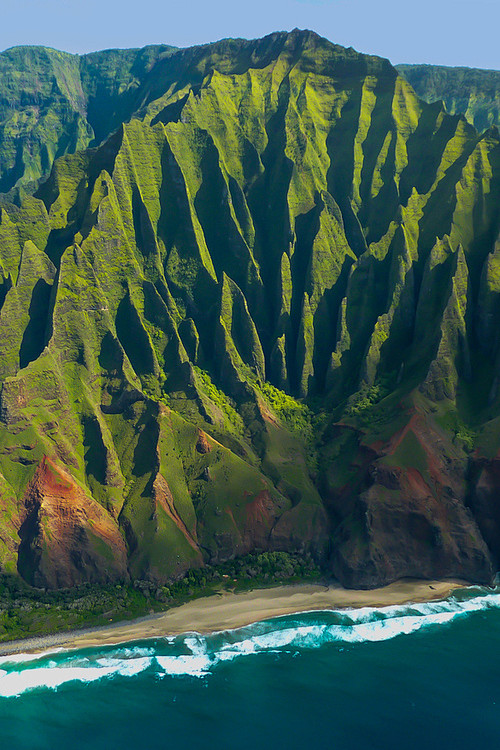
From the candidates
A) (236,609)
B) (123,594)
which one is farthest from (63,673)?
(236,609)

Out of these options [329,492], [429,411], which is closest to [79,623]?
[329,492]

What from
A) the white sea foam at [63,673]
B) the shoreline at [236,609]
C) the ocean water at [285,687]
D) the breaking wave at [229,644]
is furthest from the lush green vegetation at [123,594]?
the white sea foam at [63,673]

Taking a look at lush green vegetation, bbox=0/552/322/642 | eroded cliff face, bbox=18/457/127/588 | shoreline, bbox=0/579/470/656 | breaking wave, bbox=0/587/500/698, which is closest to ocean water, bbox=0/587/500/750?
breaking wave, bbox=0/587/500/698

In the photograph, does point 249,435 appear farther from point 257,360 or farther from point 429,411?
point 429,411

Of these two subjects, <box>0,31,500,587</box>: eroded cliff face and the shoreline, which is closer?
the shoreline

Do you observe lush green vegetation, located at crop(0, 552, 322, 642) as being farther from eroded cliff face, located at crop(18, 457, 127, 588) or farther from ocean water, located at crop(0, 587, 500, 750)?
ocean water, located at crop(0, 587, 500, 750)

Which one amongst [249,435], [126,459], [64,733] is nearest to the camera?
[64,733]
